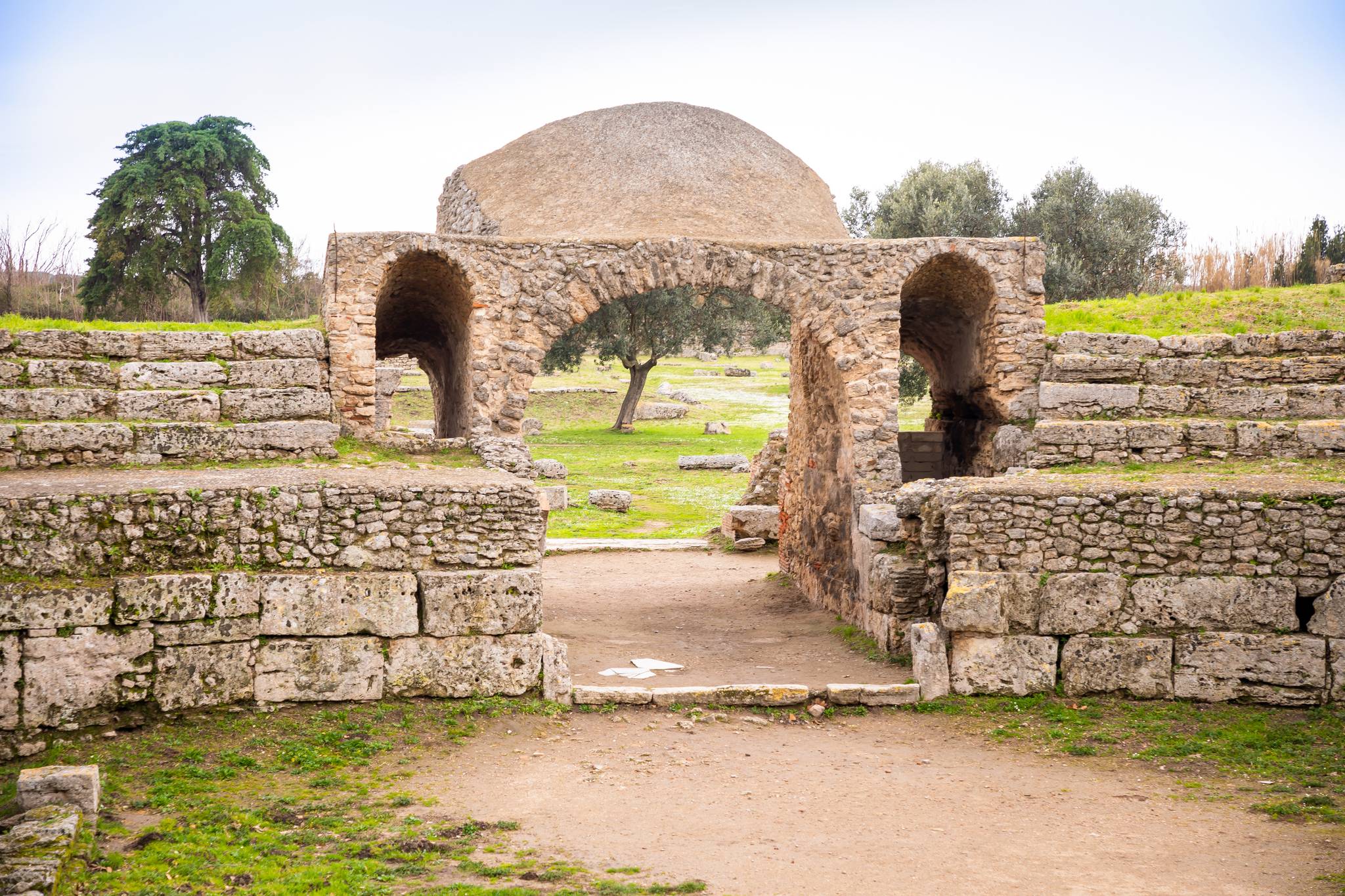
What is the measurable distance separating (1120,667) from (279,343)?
9063 mm

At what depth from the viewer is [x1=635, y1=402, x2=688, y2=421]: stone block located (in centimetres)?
3831

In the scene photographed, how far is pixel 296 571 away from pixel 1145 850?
6178 millimetres

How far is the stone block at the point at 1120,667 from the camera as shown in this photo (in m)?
9.38

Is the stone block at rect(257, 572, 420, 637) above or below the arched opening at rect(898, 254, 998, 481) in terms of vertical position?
below

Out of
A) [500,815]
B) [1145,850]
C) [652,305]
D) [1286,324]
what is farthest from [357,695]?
[652,305]

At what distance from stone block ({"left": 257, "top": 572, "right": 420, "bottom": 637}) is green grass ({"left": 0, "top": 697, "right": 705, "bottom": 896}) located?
0.60m

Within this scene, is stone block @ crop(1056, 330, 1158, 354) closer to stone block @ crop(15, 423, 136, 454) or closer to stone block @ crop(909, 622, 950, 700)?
stone block @ crop(909, 622, 950, 700)

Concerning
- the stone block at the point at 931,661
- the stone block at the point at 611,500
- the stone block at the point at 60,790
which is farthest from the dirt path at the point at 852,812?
the stone block at the point at 611,500

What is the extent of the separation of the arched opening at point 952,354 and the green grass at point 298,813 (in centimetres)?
791

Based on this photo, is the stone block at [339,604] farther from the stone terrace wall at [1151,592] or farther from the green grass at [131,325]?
the green grass at [131,325]

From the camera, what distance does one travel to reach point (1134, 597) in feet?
31.1

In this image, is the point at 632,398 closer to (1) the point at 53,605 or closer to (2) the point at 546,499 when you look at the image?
(2) the point at 546,499

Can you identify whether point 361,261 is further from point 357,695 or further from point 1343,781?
point 1343,781

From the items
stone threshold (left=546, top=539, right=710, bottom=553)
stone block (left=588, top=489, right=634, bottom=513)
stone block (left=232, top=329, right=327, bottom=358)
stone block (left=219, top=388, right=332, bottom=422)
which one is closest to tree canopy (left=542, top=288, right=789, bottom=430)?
stone block (left=588, top=489, right=634, bottom=513)
